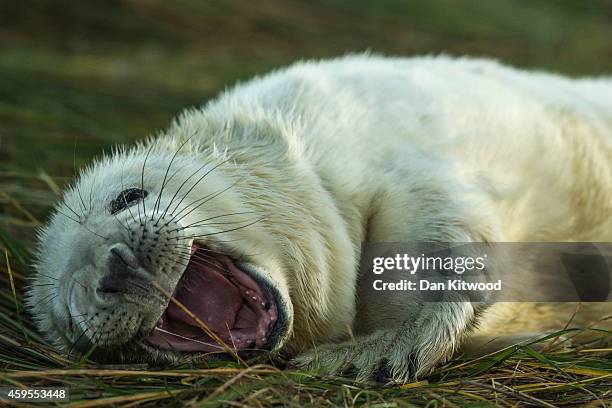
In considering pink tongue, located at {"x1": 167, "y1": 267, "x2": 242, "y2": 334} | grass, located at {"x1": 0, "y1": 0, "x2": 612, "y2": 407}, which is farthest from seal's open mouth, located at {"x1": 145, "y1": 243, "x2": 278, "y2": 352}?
grass, located at {"x1": 0, "y1": 0, "x2": 612, "y2": 407}

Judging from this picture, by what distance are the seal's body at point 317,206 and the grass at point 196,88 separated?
0.49 ft

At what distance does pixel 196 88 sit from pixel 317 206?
3.40 meters

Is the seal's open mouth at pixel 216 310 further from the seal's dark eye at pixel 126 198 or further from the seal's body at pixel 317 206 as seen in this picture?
the seal's dark eye at pixel 126 198

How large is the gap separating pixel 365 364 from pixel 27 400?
989 millimetres

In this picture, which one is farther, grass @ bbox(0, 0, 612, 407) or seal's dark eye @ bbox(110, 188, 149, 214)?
seal's dark eye @ bbox(110, 188, 149, 214)

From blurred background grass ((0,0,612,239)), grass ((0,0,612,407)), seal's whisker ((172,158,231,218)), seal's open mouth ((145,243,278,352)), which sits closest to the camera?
grass ((0,0,612,407))

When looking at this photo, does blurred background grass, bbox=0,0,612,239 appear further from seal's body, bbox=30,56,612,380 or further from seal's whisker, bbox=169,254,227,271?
seal's whisker, bbox=169,254,227,271

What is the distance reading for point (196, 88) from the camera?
630cm

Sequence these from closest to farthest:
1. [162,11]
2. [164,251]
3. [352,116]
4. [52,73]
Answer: [164,251]
[352,116]
[52,73]
[162,11]

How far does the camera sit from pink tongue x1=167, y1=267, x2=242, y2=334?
8.90ft

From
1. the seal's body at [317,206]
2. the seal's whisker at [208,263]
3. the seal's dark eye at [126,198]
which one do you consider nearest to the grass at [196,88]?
the seal's body at [317,206]

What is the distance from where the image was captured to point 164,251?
262 centimetres

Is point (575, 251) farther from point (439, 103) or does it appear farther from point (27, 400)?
point (27, 400)

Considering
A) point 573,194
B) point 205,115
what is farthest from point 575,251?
point 205,115
